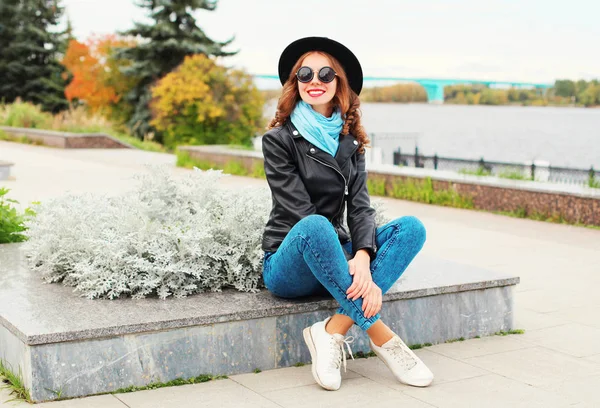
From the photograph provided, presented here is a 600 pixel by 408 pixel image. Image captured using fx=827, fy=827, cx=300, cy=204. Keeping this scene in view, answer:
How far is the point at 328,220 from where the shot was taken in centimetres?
421

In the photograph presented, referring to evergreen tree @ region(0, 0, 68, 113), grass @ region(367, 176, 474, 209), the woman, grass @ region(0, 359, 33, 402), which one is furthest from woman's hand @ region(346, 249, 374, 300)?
evergreen tree @ region(0, 0, 68, 113)

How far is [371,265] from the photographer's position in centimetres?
406

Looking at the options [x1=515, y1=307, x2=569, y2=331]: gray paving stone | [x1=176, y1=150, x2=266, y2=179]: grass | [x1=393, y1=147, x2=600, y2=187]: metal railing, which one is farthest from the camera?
[x1=176, y1=150, x2=266, y2=179]: grass

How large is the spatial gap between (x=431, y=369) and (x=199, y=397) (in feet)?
4.03

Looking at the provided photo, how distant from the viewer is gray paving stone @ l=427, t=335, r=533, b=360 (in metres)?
4.50

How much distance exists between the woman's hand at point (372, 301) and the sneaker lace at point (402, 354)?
0.76 feet

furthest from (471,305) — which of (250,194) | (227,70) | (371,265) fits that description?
(227,70)

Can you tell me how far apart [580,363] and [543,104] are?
10.7 m

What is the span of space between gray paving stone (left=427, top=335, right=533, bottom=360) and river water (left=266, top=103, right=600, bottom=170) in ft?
48.2

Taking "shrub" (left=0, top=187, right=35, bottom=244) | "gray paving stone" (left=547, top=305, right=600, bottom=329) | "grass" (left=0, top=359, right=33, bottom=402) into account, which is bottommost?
"gray paving stone" (left=547, top=305, right=600, bottom=329)

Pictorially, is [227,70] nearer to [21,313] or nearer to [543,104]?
[543,104]

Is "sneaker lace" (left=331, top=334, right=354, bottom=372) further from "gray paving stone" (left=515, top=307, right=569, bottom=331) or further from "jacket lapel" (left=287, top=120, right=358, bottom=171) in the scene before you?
"gray paving stone" (left=515, top=307, right=569, bottom=331)

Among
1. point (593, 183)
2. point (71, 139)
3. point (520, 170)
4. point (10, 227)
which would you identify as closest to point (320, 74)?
point (10, 227)

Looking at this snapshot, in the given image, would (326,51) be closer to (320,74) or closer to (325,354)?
(320,74)
